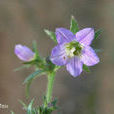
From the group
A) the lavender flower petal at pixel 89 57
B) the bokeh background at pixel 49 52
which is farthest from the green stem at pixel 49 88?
the bokeh background at pixel 49 52

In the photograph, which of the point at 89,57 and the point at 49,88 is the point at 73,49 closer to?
the point at 89,57

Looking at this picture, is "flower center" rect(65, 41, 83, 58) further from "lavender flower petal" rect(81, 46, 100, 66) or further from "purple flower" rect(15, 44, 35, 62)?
"purple flower" rect(15, 44, 35, 62)

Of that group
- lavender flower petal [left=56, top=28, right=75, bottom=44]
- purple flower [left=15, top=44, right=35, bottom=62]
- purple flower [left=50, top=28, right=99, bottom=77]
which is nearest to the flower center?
purple flower [left=50, top=28, right=99, bottom=77]

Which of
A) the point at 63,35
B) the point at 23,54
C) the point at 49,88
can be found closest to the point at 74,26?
the point at 63,35

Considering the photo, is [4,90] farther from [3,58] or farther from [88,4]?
[88,4]

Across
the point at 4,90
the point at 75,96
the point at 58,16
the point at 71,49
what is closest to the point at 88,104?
the point at 75,96
